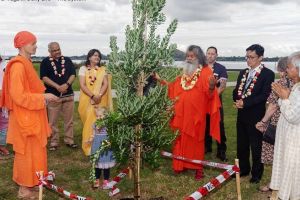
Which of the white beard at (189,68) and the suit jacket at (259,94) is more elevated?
the white beard at (189,68)

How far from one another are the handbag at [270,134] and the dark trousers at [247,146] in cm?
53

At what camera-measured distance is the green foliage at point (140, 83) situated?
14.8 ft

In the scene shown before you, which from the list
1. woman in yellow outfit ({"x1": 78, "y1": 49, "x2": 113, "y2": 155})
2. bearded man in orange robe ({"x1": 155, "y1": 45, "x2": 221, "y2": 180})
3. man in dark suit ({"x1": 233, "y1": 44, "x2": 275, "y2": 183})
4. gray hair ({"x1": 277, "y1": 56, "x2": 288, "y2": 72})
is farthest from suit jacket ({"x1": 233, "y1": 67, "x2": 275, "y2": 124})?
woman in yellow outfit ({"x1": 78, "y1": 49, "x2": 113, "y2": 155})

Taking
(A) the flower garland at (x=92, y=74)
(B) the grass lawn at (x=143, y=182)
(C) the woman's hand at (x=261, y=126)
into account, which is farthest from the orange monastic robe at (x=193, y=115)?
(A) the flower garland at (x=92, y=74)

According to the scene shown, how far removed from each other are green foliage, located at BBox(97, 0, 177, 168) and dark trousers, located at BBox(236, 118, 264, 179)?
90.4 inches

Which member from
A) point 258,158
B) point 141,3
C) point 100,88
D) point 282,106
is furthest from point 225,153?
point 141,3

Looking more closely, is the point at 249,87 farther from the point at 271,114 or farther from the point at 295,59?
the point at 295,59

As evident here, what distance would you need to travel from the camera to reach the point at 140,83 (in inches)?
188

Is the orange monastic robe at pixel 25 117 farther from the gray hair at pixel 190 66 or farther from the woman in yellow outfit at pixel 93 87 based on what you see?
the gray hair at pixel 190 66

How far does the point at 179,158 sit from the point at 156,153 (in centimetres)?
192

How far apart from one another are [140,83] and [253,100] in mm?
2429

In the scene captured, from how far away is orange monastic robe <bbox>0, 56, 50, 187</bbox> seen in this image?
562 centimetres

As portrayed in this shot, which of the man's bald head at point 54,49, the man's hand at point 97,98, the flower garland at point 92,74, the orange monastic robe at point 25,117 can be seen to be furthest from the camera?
the man's bald head at point 54,49

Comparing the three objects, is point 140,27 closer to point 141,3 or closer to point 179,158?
point 141,3
